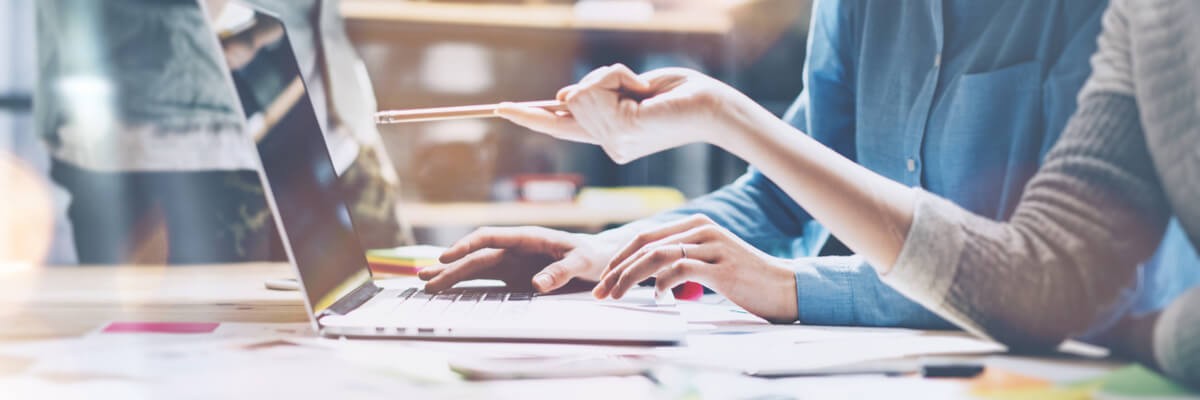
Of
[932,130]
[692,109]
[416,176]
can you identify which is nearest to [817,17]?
[932,130]

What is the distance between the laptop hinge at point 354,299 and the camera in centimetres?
70

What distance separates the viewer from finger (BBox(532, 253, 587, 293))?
79 centimetres

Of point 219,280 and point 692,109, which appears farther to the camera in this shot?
point 219,280

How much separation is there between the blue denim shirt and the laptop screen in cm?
39

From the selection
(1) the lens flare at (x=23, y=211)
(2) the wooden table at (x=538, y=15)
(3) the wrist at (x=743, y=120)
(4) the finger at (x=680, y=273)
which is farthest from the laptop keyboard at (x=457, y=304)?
(1) the lens flare at (x=23, y=211)

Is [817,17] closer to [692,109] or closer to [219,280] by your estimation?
[692,109]

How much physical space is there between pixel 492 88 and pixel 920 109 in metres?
1.38

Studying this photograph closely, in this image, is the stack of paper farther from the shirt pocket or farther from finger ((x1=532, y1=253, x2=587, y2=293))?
the shirt pocket

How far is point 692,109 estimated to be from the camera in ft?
2.06

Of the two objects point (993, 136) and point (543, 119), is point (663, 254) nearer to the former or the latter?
point (543, 119)

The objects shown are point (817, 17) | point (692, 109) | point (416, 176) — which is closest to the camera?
point (692, 109)

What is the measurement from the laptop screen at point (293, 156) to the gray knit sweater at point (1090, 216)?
45cm

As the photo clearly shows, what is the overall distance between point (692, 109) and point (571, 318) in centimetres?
19

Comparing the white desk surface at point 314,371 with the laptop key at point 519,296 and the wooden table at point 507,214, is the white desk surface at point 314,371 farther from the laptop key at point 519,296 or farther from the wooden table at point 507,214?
the wooden table at point 507,214
